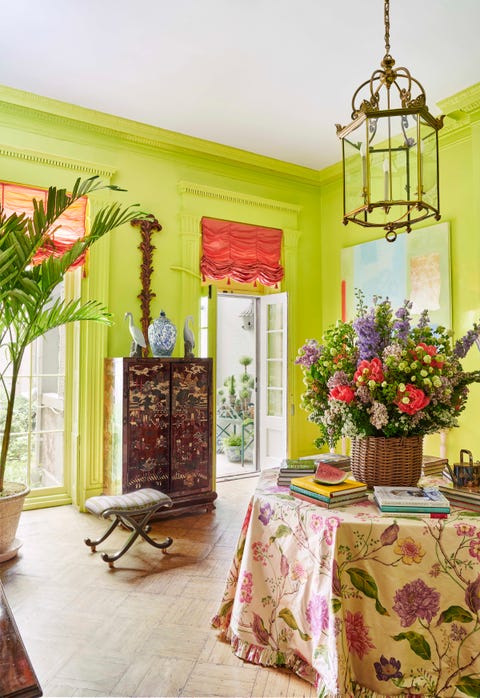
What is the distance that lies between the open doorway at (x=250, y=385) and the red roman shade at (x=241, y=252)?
1.23ft

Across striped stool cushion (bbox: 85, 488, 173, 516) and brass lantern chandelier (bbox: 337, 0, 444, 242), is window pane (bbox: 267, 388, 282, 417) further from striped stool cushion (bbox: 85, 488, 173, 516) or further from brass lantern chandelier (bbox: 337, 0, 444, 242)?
brass lantern chandelier (bbox: 337, 0, 444, 242)

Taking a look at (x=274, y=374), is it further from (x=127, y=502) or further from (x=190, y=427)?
(x=127, y=502)

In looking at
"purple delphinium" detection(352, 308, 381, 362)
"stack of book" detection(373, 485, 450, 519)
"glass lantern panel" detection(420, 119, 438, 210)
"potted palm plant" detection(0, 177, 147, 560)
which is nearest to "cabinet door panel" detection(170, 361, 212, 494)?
"potted palm plant" detection(0, 177, 147, 560)

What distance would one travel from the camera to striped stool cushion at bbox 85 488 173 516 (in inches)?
124

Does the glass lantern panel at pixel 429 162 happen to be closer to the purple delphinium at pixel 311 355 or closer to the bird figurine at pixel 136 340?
the purple delphinium at pixel 311 355

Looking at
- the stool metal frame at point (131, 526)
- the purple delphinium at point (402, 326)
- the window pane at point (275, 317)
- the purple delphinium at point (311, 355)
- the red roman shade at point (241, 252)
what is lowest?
the stool metal frame at point (131, 526)

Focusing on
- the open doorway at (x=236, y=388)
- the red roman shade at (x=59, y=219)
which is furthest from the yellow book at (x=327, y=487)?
the open doorway at (x=236, y=388)

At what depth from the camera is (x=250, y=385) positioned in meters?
6.99

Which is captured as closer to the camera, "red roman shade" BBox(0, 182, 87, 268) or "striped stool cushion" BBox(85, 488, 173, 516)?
"striped stool cushion" BBox(85, 488, 173, 516)

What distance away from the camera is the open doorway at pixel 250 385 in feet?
18.1

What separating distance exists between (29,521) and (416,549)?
336 centimetres

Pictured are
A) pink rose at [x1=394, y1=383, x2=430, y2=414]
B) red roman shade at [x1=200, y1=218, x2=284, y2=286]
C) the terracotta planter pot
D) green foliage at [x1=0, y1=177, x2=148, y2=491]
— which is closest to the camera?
pink rose at [x1=394, y1=383, x2=430, y2=414]

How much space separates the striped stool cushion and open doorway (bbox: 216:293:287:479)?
7.24ft

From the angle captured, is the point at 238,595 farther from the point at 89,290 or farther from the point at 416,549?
the point at 89,290
